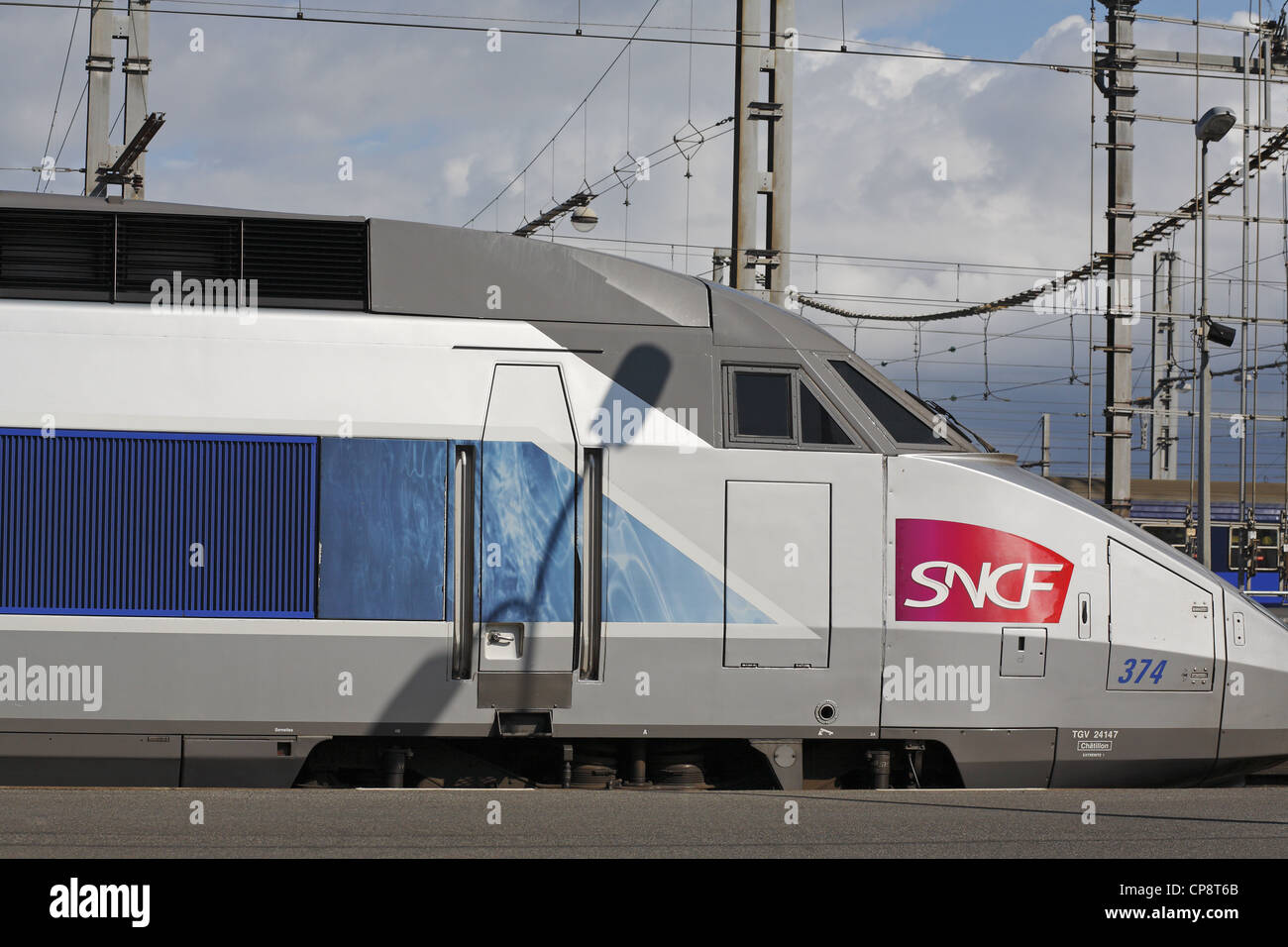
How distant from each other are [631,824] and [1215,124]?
2061 cm

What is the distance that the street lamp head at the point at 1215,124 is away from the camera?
22.6 m

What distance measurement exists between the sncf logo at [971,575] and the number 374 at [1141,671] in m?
0.58

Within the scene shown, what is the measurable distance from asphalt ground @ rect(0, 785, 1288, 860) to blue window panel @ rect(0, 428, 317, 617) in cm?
116

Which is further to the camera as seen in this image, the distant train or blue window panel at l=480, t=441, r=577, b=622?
the distant train

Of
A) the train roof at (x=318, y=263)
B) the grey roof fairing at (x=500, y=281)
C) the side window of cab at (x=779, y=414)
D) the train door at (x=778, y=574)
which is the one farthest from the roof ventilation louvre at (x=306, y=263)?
the train door at (x=778, y=574)

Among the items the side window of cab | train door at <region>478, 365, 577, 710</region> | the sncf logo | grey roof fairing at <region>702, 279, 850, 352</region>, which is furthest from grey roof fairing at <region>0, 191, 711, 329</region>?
the sncf logo

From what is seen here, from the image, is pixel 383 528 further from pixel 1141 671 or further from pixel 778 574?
pixel 1141 671

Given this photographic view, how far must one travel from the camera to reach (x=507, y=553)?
791 cm

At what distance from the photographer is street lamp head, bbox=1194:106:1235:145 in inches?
888

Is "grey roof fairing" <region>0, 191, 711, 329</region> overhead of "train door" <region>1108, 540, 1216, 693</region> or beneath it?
overhead

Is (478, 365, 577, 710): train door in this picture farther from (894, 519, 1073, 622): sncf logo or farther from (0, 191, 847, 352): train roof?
(894, 519, 1073, 622): sncf logo

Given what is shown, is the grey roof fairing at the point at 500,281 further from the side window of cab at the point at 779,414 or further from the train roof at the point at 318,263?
the side window of cab at the point at 779,414
